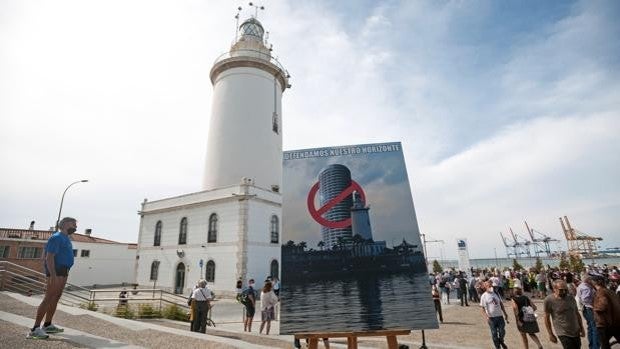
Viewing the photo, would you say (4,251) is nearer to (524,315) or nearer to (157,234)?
(157,234)

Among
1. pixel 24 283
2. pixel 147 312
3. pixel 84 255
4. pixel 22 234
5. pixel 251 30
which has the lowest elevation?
pixel 147 312

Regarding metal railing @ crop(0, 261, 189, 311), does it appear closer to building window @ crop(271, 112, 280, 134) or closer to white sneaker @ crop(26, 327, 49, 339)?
white sneaker @ crop(26, 327, 49, 339)

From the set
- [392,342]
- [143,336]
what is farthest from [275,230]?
[392,342]

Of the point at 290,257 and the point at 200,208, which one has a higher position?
the point at 200,208

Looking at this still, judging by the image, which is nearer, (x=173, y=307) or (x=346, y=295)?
(x=346, y=295)

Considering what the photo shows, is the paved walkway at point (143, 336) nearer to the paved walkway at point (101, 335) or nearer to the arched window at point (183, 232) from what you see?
the paved walkway at point (101, 335)

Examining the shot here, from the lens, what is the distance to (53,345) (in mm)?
4375

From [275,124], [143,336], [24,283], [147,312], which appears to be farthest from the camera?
[275,124]

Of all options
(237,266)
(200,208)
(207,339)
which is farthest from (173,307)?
(200,208)

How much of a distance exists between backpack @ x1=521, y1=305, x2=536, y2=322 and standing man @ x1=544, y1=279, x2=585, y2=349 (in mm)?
1282

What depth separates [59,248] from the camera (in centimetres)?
511

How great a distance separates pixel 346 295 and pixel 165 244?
24678 millimetres

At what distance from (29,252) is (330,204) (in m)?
35.6

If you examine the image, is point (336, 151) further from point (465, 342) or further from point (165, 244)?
point (165, 244)
